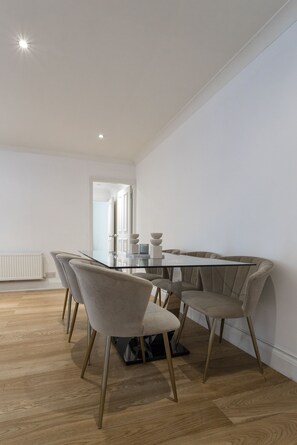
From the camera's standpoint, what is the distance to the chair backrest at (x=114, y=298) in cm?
129

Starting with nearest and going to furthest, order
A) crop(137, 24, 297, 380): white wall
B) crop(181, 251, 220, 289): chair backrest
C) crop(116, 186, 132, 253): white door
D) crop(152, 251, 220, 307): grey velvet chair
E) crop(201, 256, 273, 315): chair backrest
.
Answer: crop(201, 256, 273, 315): chair backrest < crop(137, 24, 297, 380): white wall < crop(152, 251, 220, 307): grey velvet chair < crop(181, 251, 220, 289): chair backrest < crop(116, 186, 132, 253): white door

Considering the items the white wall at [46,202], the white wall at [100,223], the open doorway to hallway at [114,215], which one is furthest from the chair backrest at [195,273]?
the white wall at [100,223]

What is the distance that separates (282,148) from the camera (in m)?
1.91

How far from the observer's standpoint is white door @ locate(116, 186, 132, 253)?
5172 mm

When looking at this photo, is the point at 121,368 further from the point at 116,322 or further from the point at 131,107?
the point at 131,107

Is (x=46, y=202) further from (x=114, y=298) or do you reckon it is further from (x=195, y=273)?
(x=114, y=298)

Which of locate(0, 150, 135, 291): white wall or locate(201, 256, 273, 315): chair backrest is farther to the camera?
locate(0, 150, 135, 291): white wall

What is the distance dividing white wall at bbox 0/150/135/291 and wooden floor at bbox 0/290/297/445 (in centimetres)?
249

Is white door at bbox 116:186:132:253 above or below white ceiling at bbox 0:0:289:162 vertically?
below

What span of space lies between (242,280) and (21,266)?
3666 mm

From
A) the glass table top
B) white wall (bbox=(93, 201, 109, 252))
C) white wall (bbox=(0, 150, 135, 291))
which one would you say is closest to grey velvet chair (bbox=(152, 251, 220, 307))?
the glass table top

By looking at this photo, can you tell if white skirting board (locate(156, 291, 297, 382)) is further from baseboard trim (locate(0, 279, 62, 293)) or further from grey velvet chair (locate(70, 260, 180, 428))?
baseboard trim (locate(0, 279, 62, 293))

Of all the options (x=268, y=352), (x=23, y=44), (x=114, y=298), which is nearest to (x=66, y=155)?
(x=23, y=44)

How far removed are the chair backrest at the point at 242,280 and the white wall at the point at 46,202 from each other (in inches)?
119
